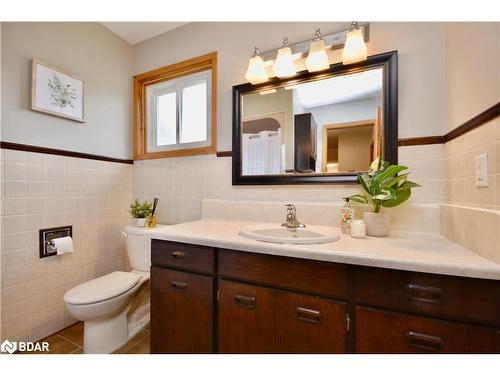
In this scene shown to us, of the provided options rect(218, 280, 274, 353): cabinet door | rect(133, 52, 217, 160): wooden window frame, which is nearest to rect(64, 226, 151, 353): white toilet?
rect(218, 280, 274, 353): cabinet door

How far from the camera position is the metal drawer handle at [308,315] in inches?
30.9

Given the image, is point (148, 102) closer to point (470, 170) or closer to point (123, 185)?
point (123, 185)

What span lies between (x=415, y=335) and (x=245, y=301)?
58 centimetres

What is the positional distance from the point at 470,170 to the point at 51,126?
2303 mm

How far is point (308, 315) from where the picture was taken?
→ 2.62 feet

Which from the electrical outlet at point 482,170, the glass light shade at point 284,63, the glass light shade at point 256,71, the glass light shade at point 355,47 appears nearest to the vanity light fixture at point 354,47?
the glass light shade at point 355,47

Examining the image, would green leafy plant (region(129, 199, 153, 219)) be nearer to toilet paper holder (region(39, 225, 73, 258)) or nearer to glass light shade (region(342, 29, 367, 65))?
toilet paper holder (region(39, 225, 73, 258))

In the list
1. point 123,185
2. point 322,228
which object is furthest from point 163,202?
Result: point 322,228

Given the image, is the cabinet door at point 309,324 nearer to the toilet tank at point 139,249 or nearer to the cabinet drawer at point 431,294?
the cabinet drawer at point 431,294

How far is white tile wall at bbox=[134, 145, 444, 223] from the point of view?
43.1 inches

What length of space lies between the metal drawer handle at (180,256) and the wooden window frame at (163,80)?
831 millimetres

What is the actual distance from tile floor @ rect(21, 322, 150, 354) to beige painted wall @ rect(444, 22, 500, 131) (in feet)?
6.71
